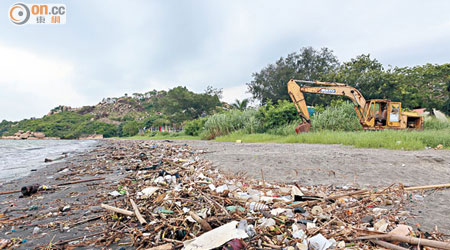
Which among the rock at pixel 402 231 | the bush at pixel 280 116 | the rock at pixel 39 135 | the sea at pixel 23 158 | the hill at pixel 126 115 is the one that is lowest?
the sea at pixel 23 158

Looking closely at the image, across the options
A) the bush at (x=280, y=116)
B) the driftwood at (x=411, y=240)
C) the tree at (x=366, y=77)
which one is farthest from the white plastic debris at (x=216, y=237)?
the tree at (x=366, y=77)

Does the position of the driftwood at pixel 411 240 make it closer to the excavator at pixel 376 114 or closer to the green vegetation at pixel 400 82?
the excavator at pixel 376 114

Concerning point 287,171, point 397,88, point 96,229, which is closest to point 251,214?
point 96,229

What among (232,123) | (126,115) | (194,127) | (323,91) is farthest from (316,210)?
(126,115)

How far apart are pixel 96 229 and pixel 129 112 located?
79944 millimetres

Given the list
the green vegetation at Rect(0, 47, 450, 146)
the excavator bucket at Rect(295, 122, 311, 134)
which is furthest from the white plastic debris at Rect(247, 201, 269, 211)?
the excavator bucket at Rect(295, 122, 311, 134)

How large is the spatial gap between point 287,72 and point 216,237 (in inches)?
1133

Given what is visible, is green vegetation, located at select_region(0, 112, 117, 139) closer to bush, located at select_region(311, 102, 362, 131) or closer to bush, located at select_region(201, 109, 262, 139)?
bush, located at select_region(201, 109, 262, 139)

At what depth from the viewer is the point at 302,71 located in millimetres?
28781

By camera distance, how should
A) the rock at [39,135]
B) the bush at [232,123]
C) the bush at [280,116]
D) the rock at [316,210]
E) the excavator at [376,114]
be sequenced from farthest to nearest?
the rock at [39,135] < the bush at [232,123] < the bush at [280,116] < the excavator at [376,114] < the rock at [316,210]

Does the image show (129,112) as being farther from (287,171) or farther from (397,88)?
(287,171)

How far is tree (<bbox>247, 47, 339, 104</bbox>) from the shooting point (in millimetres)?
27641

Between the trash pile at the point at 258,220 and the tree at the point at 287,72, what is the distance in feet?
87.2

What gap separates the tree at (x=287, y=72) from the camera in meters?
27.6
